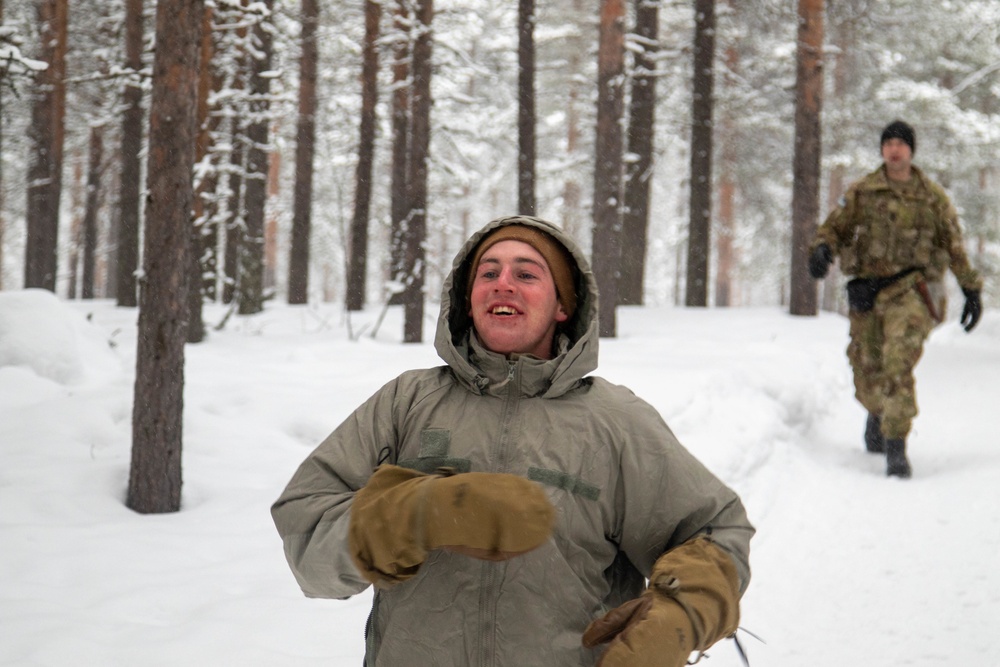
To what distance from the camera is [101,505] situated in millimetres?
5121

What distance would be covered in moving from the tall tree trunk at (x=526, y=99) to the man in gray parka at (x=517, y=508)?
44.4 ft

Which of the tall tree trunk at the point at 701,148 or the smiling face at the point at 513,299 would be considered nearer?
the smiling face at the point at 513,299

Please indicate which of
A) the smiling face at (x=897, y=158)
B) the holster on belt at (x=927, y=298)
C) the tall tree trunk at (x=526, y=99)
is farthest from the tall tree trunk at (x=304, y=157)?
the holster on belt at (x=927, y=298)

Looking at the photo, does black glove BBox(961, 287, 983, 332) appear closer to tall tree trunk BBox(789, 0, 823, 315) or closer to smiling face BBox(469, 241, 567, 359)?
smiling face BBox(469, 241, 567, 359)

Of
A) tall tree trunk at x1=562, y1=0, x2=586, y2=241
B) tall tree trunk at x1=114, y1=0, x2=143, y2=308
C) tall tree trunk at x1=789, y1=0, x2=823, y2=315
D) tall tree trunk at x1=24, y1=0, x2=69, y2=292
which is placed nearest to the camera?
tall tree trunk at x1=789, y1=0, x2=823, y2=315

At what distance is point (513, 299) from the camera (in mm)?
2109

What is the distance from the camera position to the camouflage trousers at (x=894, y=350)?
6492 millimetres

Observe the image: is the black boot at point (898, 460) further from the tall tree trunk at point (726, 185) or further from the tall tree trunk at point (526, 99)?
the tall tree trunk at point (726, 185)

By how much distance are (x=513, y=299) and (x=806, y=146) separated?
528 inches

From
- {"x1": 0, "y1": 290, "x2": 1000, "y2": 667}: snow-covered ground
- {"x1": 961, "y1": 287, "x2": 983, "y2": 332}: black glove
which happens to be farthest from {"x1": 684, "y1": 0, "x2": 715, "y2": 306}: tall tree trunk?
{"x1": 961, "y1": 287, "x2": 983, "y2": 332}: black glove

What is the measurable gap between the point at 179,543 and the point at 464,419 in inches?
130

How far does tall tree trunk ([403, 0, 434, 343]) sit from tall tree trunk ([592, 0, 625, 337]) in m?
2.63

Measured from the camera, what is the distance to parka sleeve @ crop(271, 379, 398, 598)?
1.77 m

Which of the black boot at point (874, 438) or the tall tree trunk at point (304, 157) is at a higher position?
the tall tree trunk at point (304, 157)
